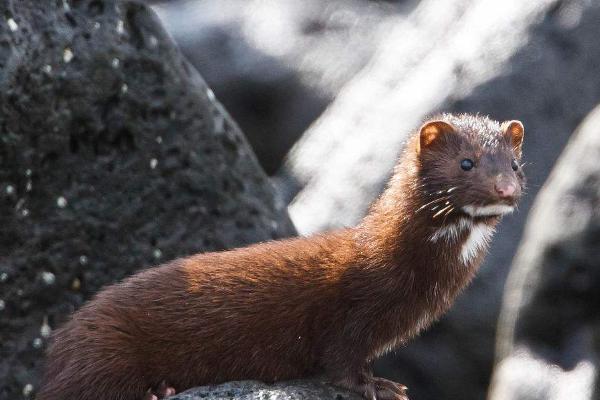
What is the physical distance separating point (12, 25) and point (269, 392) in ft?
6.42

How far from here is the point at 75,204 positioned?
5289mm

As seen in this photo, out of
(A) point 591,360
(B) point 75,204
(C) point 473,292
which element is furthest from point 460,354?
(B) point 75,204

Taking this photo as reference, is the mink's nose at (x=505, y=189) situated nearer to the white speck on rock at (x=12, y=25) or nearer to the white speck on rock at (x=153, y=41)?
the white speck on rock at (x=153, y=41)

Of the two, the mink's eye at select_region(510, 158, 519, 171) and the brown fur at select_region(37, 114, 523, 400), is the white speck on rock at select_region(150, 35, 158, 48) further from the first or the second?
the mink's eye at select_region(510, 158, 519, 171)

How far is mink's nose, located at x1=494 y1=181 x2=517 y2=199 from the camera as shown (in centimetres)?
420

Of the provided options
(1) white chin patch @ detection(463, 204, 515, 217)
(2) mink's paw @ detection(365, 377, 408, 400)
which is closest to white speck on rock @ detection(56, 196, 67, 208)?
(2) mink's paw @ detection(365, 377, 408, 400)

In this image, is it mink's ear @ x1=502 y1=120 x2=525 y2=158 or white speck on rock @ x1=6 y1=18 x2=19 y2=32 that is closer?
mink's ear @ x1=502 y1=120 x2=525 y2=158

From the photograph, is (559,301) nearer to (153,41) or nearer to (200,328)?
(200,328)

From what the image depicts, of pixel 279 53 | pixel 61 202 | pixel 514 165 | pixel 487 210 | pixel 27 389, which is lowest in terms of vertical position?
pixel 27 389

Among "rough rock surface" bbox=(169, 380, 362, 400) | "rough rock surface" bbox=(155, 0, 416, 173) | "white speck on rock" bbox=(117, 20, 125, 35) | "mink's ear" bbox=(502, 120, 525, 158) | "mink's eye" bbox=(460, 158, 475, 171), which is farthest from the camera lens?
"rough rock surface" bbox=(155, 0, 416, 173)

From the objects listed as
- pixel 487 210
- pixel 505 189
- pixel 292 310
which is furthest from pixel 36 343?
pixel 505 189

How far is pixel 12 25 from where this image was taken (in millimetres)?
5008

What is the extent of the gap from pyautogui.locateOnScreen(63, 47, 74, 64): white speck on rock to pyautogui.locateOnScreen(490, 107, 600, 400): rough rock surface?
219cm

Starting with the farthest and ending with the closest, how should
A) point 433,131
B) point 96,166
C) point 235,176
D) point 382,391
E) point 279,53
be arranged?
point 279,53
point 235,176
point 96,166
point 382,391
point 433,131
